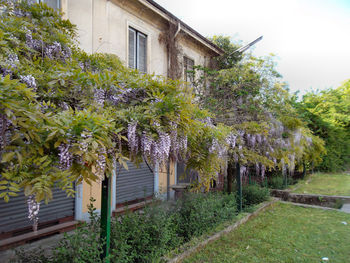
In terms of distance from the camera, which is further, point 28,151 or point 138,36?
point 138,36

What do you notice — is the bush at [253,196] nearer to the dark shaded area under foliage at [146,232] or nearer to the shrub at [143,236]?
the dark shaded area under foliage at [146,232]

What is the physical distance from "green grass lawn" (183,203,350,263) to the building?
6.23ft

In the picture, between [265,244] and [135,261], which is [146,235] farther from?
[265,244]

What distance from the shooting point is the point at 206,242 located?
15.4 feet

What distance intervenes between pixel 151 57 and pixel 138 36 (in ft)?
2.68

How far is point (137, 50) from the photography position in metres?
7.99

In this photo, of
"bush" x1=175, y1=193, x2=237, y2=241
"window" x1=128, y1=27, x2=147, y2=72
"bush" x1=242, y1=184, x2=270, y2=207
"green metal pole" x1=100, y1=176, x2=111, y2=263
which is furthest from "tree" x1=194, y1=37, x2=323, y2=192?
"green metal pole" x1=100, y1=176, x2=111, y2=263

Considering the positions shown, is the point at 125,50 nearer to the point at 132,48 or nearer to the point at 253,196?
the point at 132,48

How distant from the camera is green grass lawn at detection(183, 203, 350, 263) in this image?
4.43 m

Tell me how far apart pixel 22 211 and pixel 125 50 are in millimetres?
5096

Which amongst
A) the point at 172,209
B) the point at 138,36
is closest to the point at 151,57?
the point at 138,36

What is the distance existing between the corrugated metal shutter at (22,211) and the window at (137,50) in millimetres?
4488

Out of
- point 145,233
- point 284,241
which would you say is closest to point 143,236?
point 145,233

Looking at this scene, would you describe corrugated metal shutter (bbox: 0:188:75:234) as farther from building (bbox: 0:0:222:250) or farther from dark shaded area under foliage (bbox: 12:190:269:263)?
dark shaded area under foliage (bbox: 12:190:269:263)
